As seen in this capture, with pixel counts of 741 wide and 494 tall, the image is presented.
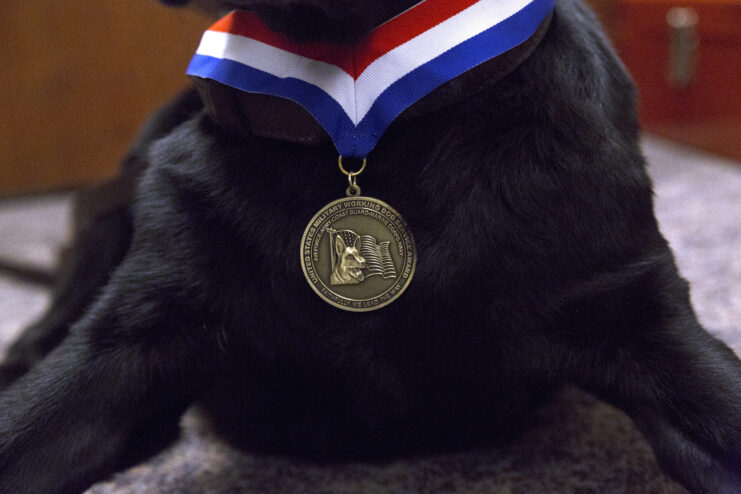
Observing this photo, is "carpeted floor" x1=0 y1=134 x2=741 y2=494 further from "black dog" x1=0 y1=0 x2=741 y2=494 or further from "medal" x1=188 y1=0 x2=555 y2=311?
"medal" x1=188 y1=0 x2=555 y2=311

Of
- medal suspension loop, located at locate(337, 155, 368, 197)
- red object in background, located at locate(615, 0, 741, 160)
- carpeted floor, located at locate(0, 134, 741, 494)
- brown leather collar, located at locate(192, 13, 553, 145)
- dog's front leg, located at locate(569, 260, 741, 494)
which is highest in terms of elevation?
red object in background, located at locate(615, 0, 741, 160)

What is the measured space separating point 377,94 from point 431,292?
Answer: 143mm

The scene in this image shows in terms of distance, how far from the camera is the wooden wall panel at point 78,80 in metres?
1.90

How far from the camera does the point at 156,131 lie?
89 centimetres

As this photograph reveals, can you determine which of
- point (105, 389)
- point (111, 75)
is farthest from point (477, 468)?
point (111, 75)

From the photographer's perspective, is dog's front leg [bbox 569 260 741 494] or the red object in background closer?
dog's front leg [bbox 569 260 741 494]

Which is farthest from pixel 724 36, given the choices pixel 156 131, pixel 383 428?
pixel 383 428

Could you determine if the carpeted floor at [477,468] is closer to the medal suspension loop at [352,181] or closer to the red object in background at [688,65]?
the medal suspension loop at [352,181]

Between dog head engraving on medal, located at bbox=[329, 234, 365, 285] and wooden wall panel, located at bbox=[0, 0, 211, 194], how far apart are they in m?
1.44

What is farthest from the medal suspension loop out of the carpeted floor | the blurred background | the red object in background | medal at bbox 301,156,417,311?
the red object in background

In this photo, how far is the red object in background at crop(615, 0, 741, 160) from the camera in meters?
1.91

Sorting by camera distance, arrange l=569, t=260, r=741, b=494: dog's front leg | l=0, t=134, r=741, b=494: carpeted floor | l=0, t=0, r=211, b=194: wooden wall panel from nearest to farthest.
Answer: l=569, t=260, r=741, b=494: dog's front leg → l=0, t=134, r=741, b=494: carpeted floor → l=0, t=0, r=211, b=194: wooden wall panel

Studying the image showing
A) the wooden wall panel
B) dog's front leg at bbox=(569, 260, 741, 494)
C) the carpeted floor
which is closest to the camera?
dog's front leg at bbox=(569, 260, 741, 494)

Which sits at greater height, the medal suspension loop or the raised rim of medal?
the medal suspension loop
